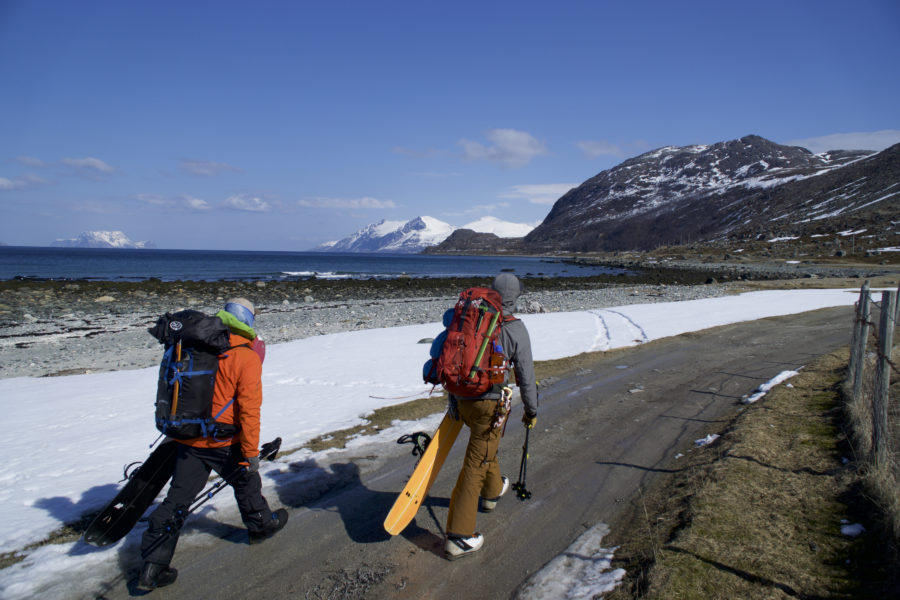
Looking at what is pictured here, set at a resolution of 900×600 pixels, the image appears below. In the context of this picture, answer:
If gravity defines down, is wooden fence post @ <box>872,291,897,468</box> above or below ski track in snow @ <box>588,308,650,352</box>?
above

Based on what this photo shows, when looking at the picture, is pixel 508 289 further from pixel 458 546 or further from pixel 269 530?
pixel 269 530

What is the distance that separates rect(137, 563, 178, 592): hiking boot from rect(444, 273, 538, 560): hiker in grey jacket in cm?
228

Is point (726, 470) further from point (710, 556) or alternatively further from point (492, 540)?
point (492, 540)

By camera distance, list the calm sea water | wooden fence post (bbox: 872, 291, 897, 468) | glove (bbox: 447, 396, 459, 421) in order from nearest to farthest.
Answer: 1. glove (bbox: 447, 396, 459, 421)
2. wooden fence post (bbox: 872, 291, 897, 468)
3. the calm sea water

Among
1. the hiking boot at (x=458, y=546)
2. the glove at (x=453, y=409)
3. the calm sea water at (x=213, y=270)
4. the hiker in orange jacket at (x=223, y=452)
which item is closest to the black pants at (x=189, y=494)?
the hiker in orange jacket at (x=223, y=452)

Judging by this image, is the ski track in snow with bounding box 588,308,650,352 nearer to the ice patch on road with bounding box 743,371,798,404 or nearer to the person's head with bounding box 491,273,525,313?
the ice patch on road with bounding box 743,371,798,404

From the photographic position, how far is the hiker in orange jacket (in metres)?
3.92

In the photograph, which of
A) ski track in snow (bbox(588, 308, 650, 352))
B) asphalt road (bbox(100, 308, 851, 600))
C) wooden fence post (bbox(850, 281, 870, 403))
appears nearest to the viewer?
asphalt road (bbox(100, 308, 851, 600))

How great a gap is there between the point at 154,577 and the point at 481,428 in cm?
289

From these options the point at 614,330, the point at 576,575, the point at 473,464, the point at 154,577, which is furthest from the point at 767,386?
the point at 154,577

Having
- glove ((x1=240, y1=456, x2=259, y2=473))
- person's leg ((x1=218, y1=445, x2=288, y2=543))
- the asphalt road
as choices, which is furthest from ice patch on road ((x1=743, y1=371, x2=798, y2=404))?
glove ((x1=240, y1=456, x2=259, y2=473))

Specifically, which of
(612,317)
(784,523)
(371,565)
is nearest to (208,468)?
(371,565)

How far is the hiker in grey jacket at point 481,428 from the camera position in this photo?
4.27 meters

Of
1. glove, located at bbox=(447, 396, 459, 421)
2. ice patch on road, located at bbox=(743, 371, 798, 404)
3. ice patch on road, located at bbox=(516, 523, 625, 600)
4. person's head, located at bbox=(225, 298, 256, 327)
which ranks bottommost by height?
ice patch on road, located at bbox=(516, 523, 625, 600)
